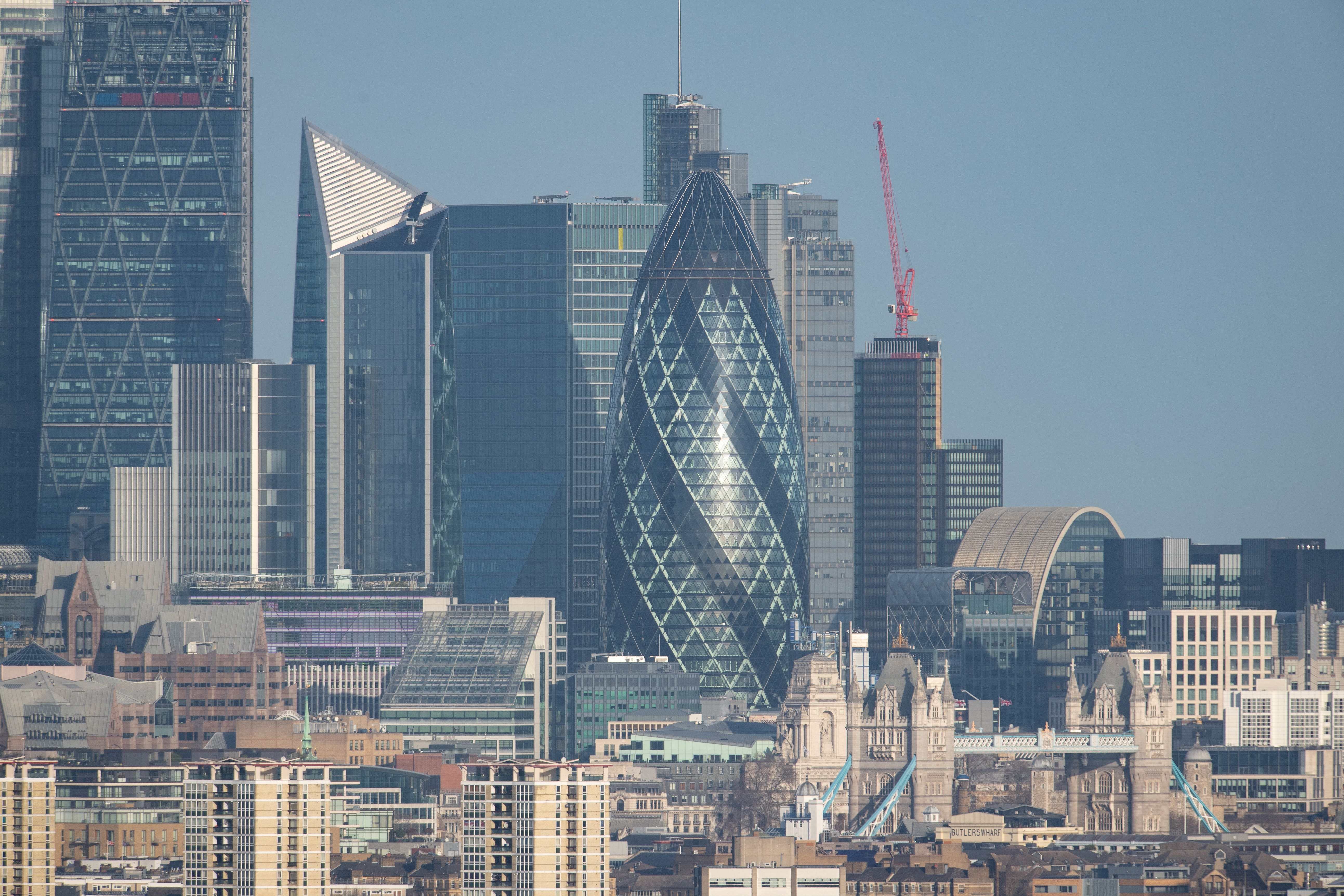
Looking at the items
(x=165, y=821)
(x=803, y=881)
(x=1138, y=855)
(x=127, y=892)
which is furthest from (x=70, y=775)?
(x=1138, y=855)

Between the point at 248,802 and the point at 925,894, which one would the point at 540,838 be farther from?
the point at 925,894

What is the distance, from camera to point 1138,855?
647 ft

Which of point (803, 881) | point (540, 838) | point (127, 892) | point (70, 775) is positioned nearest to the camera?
point (540, 838)

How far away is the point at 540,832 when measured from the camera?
146375 mm

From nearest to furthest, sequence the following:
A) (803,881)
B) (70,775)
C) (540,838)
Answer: (540,838)
(803,881)
(70,775)

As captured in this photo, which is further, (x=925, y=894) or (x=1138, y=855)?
(x=1138, y=855)

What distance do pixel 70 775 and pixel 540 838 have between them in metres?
47.2

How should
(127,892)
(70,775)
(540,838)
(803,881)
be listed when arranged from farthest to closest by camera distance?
(70,775), (803,881), (127,892), (540,838)

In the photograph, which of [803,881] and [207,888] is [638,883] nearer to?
[803,881]

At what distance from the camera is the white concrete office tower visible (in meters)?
146

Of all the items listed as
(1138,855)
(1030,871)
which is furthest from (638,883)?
(1138,855)

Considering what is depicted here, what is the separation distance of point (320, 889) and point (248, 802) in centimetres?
554

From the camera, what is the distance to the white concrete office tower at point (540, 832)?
146 m

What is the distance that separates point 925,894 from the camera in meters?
181
